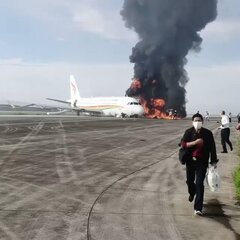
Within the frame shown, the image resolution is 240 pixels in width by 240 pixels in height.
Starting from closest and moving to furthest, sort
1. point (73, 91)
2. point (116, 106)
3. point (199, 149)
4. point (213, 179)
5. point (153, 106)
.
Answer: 1. point (199, 149)
2. point (213, 179)
3. point (116, 106)
4. point (153, 106)
5. point (73, 91)

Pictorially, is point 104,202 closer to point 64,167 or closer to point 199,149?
point 199,149

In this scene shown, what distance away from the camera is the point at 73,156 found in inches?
678

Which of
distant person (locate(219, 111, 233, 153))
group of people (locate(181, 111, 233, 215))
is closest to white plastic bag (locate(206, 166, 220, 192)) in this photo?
group of people (locate(181, 111, 233, 215))

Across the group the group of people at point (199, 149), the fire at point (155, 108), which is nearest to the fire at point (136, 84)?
the fire at point (155, 108)

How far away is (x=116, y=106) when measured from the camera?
8219 cm

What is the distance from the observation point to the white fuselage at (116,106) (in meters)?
79.6

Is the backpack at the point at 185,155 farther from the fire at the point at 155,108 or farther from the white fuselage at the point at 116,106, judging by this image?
the fire at the point at 155,108

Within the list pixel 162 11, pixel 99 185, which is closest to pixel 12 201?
pixel 99 185

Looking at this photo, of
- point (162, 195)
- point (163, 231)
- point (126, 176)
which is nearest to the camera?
point (163, 231)

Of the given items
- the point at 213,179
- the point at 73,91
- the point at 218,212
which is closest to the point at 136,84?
the point at 73,91

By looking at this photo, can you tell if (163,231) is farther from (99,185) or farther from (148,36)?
(148,36)

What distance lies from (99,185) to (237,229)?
4508 mm

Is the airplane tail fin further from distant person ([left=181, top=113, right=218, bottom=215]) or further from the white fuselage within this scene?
distant person ([left=181, top=113, right=218, bottom=215])

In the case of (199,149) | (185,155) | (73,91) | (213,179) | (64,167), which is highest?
(73,91)
